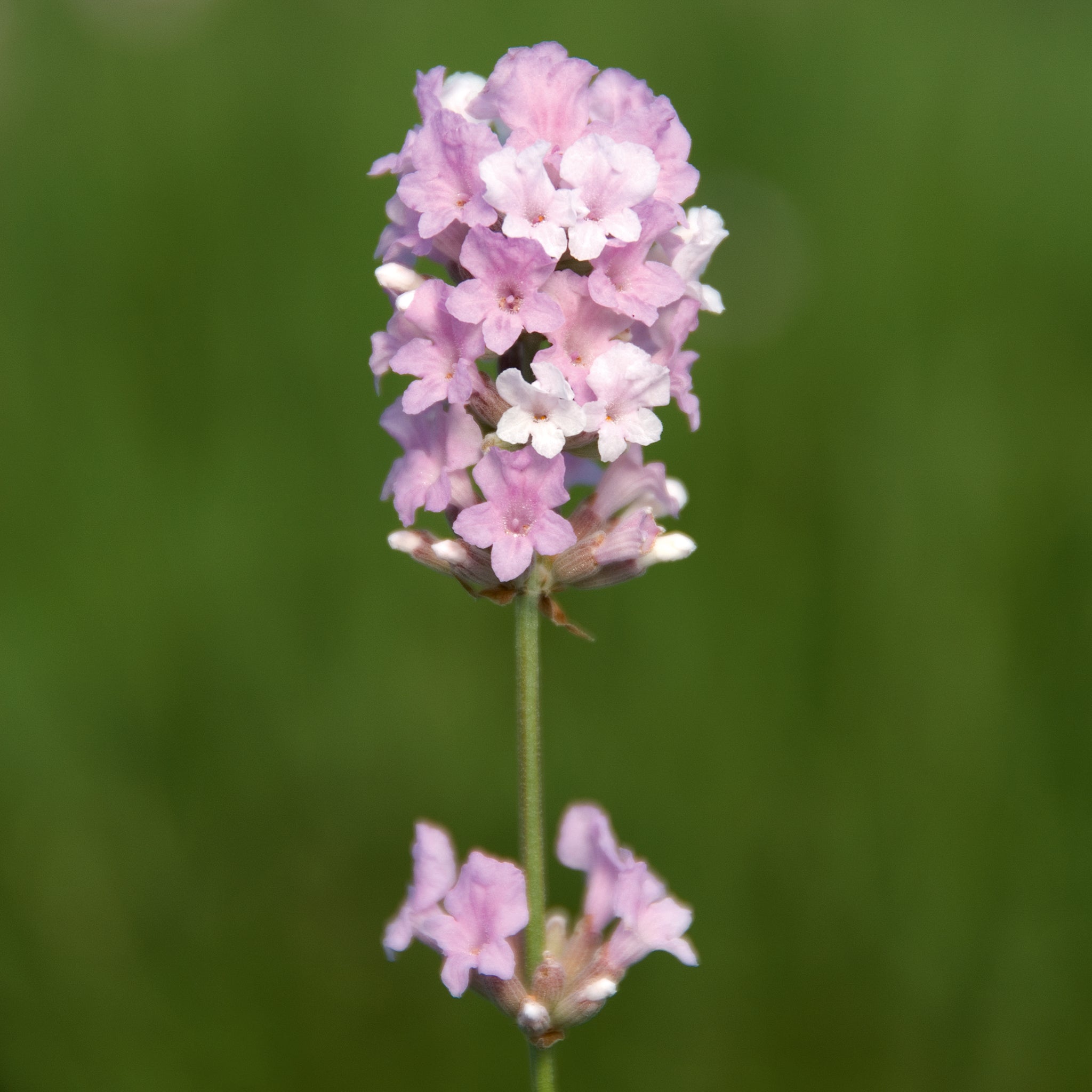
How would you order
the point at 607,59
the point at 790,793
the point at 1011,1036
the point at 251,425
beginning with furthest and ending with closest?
the point at 607,59 → the point at 251,425 → the point at 790,793 → the point at 1011,1036

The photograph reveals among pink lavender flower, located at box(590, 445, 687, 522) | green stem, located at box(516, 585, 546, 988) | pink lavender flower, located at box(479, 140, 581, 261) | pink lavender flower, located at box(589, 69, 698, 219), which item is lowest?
green stem, located at box(516, 585, 546, 988)

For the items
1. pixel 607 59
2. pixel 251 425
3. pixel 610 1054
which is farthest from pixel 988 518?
pixel 607 59

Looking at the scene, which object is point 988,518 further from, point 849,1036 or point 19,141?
point 19,141

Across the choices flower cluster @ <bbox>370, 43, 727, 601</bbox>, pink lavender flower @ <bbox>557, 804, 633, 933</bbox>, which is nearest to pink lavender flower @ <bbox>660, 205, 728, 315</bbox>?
flower cluster @ <bbox>370, 43, 727, 601</bbox>

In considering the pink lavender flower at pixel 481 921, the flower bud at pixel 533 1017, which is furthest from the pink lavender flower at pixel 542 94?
the flower bud at pixel 533 1017

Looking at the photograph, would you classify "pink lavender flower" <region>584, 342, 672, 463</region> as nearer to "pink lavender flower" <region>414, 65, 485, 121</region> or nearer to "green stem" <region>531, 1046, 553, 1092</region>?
"pink lavender flower" <region>414, 65, 485, 121</region>

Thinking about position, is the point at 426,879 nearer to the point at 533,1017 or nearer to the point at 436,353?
the point at 533,1017

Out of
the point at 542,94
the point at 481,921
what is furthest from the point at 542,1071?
the point at 542,94
